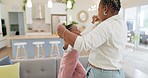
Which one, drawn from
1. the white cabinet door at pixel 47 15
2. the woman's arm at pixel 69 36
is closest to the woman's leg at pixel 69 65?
the woman's arm at pixel 69 36

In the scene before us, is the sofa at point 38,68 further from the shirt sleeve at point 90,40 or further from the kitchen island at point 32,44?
the kitchen island at point 32,44

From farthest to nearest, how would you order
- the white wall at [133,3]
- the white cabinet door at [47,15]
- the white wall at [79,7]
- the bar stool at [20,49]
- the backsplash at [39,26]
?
the white wall at [79,7]
the backsplash at [39,26]
the white cabinet door at [47,15]
the white wall at [133,3]
the bar stool at [20,49]

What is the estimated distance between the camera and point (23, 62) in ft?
7.45

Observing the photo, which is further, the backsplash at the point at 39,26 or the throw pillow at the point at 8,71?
the backsplash at the point at 39,26

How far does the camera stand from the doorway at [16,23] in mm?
8380

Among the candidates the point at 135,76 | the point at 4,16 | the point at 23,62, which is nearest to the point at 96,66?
the point at 135,76

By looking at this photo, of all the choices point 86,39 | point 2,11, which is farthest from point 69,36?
point 2,11

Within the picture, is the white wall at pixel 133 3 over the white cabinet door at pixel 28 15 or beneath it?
over

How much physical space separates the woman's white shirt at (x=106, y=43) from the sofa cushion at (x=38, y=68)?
145cm

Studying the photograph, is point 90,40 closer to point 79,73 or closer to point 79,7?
point 79,73

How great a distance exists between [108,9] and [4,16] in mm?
7654

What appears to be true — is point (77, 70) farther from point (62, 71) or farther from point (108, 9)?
point (108, 9)

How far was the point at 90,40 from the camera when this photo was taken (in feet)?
2.47

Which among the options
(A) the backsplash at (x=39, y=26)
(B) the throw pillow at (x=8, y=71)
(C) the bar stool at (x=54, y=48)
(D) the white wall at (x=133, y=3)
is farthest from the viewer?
(A) the backsplash at (x=39, y=26)
